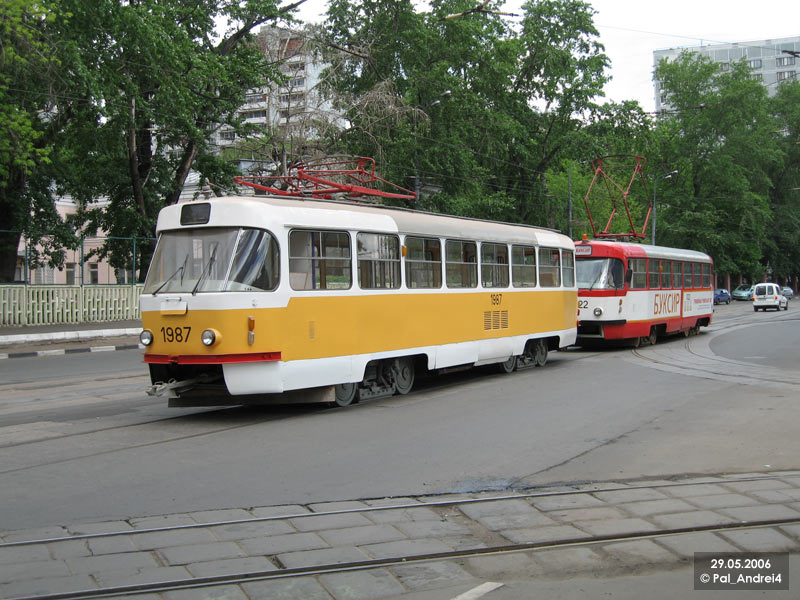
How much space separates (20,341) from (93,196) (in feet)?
35.8

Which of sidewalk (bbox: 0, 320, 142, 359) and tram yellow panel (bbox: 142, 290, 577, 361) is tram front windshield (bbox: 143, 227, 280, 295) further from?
sidewalk (bbox: 0, 320, 142, 359)

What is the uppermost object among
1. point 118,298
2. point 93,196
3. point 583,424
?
point 93,196

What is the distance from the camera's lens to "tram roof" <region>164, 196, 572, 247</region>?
32.1 ft

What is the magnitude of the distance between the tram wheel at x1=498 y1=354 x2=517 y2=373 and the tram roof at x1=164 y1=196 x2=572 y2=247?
2.38 meters

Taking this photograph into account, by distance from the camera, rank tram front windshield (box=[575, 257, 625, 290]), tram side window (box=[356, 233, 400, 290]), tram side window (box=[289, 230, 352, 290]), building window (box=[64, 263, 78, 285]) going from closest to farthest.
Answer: tram side window (box=[289, 230, 352, 290]) → tram side window (box=[356, 233, 400, 290]) → tram front windshield (box=[575, 257, 625, 290]) → building window (box=[64, 263, 78, 285])

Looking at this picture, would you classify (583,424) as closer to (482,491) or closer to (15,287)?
(482,491)

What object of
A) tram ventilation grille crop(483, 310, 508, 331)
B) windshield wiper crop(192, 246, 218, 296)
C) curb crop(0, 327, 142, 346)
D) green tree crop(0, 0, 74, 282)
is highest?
green tree crop(0, 0, 74, 282)

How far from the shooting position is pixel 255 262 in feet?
31.6

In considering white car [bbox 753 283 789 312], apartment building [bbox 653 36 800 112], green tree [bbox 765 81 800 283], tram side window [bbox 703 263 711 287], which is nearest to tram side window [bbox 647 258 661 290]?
tram side window [bbox 703 263 711 287]

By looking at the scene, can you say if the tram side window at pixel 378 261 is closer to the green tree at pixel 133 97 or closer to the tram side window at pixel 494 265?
the tram side window at pixel 494 265

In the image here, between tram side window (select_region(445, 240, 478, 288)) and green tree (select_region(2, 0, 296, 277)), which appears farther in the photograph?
green tree (select_region(2, 0, 296, 277))

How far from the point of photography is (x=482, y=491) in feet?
21.3

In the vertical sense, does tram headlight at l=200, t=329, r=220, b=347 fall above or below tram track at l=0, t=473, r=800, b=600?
above

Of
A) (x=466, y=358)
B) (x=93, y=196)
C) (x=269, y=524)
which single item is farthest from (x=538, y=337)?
(x=93, y=196)
